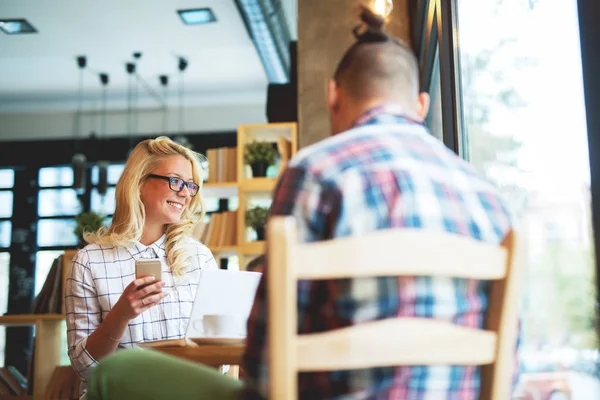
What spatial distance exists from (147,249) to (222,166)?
3.14 m

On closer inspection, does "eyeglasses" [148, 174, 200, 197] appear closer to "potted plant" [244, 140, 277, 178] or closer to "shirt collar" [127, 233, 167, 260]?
"shirt collar" [127, 233, 167, 260]

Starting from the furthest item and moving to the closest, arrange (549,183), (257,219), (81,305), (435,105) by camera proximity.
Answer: (257,219)
(435,105)
(81,305)
(549,183)

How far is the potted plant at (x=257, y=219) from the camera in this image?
17.2 ft

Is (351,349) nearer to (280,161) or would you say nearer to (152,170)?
(152,170)

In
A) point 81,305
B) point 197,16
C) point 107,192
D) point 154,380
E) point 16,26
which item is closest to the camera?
point 154,380

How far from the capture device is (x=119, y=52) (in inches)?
318

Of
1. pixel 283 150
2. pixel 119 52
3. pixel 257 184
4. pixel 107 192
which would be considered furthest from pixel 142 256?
pixel 107 192

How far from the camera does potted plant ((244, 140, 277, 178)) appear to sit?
5.48 m

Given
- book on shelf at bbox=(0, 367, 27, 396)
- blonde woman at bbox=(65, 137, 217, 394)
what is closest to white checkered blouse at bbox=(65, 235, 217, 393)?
blonde woman at bbox=(65, 137, 217, 394)

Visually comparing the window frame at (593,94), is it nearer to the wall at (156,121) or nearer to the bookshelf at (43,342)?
the bookshelf at (43,342)

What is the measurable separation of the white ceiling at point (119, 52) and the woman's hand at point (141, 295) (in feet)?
16.8

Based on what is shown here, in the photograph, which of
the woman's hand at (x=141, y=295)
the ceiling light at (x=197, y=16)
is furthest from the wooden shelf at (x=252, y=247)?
the woman's hand at (x=141, y=295)

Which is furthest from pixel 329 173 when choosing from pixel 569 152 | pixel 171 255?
pixel 171 255

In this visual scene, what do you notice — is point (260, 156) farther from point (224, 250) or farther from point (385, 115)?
point (385, 115)
